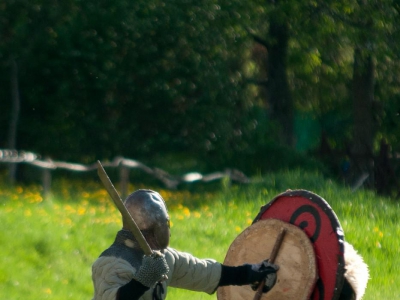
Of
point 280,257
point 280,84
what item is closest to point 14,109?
point 280,84

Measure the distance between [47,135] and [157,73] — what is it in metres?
2.61

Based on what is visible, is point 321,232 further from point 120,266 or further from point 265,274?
point 120,266

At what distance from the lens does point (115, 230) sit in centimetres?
1038

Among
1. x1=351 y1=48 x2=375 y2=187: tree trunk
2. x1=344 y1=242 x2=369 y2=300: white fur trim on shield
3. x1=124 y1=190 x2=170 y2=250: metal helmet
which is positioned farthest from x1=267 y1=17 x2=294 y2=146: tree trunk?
x1=124 y1=190 x2=170 y2=250: metal helmet

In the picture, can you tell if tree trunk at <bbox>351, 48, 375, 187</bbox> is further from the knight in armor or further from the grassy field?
the knight in armor

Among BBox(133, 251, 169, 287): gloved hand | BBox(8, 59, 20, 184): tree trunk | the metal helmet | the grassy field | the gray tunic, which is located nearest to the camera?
BBox(133, 251, 169, 287): gloved hand

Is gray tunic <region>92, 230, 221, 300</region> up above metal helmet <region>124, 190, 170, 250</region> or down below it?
below

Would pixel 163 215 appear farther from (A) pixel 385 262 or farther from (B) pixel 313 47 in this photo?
(B) pixel 313 47

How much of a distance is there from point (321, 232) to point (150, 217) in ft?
3.45

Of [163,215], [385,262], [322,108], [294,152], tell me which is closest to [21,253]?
[385,262]

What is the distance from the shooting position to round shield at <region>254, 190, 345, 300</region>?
4898 millimetres

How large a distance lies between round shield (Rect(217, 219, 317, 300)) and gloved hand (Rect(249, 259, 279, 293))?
0.04m

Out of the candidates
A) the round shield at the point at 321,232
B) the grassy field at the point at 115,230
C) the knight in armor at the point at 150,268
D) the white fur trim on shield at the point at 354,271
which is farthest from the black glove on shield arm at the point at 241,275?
the grassy field at the point at 115,230

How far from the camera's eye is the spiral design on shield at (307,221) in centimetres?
504
